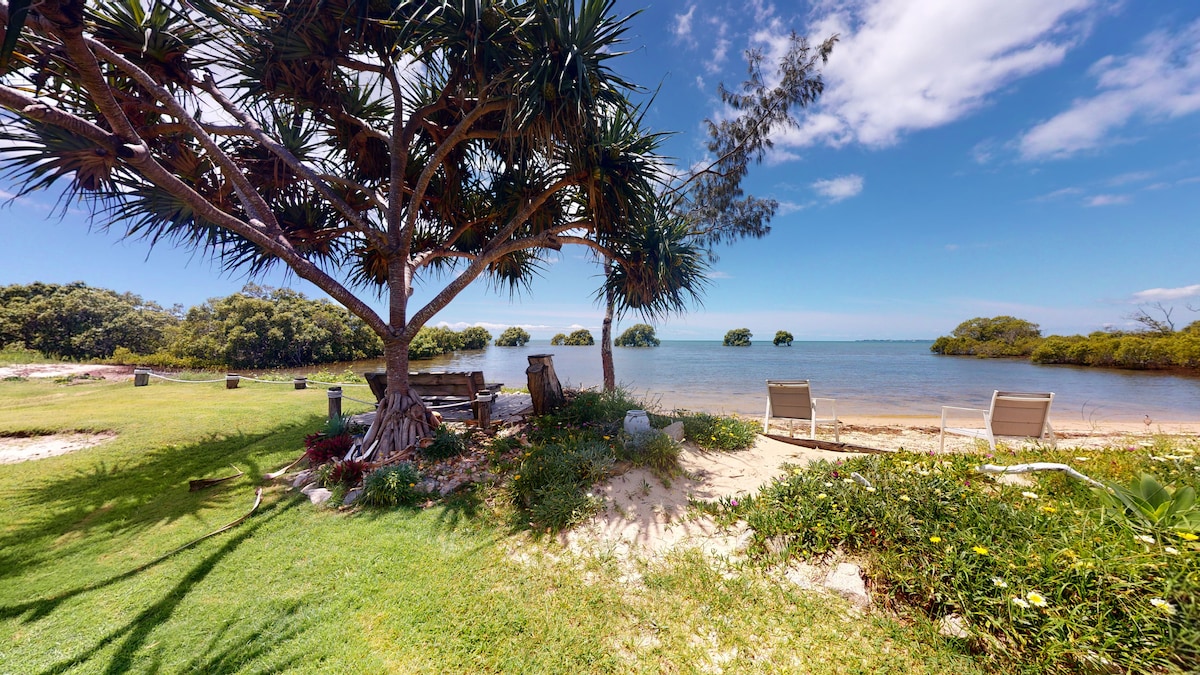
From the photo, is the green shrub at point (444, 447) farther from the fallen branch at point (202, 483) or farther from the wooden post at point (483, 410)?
the fallen branch at point (202, 483)

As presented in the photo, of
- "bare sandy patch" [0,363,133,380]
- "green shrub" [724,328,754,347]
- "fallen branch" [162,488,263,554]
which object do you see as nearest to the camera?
"fallen branch" [162,488,263,554]

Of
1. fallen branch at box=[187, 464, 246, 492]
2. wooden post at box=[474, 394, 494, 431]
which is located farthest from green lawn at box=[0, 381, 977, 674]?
wooden post at box=[474, 394, 494, 431]

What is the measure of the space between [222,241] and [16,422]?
5.00m

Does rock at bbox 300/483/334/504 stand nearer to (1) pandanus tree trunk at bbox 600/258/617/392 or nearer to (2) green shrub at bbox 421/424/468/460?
(2) green shrub at bbox 421/424/468/460

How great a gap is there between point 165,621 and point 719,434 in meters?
5.08

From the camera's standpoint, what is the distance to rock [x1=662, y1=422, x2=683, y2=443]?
4.69 metres

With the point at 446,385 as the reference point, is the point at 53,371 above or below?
above

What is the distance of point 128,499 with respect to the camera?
12.9 feet

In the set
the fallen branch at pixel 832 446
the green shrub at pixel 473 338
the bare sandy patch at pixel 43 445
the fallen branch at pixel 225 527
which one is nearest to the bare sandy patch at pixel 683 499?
the fallen branch at pixel 832 446

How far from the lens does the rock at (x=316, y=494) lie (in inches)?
150

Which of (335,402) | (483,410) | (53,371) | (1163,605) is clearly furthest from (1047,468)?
(53,371)

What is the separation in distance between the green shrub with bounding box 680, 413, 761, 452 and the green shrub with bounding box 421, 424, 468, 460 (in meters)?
3.10

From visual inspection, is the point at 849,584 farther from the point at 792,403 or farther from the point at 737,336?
the point at 737,336

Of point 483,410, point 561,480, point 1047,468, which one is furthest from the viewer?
point 483,410
